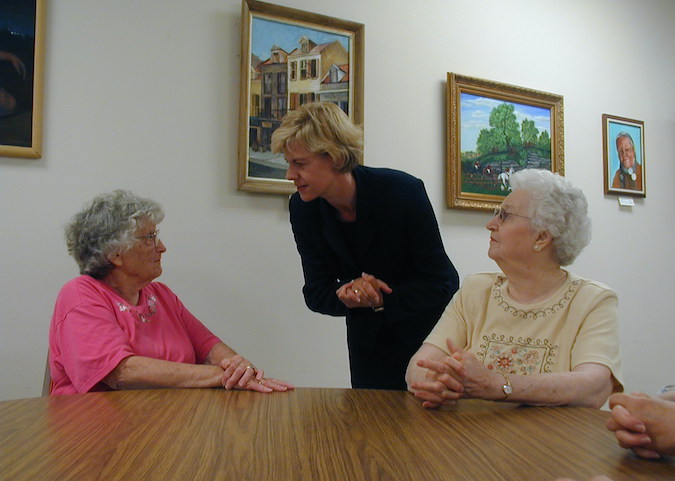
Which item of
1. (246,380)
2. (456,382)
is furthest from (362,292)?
(456,382)

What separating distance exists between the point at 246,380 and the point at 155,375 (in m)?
0.26

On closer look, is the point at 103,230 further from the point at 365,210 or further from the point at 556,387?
the point at 556,387

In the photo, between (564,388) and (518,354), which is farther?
(518,354)

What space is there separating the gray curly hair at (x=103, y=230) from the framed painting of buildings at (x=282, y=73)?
71 cm

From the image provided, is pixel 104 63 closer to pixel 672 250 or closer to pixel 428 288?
pixel 428 288

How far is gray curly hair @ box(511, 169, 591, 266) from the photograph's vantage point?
1566mm

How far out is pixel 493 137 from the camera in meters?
3.09

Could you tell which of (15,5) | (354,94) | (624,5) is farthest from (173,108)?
(624,5)

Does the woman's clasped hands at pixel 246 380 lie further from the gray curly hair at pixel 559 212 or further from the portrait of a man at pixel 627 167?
the portrait of a man at pixel 627 167

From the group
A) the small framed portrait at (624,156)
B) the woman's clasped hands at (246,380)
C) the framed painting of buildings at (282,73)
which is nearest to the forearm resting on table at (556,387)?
the woman's clasped hands at (246,380)

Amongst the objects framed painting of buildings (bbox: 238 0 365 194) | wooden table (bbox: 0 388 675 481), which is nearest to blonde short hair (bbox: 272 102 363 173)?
framed painting of buildings (bbox: 238 0 365 194)

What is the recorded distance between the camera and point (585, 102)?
3.41 meters

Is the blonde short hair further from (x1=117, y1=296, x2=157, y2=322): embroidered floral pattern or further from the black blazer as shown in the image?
(x1=117, y1=296, x2=157, y2=322): embroidered floral pattern

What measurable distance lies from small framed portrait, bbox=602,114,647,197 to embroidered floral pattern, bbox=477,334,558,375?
2.39 metres
